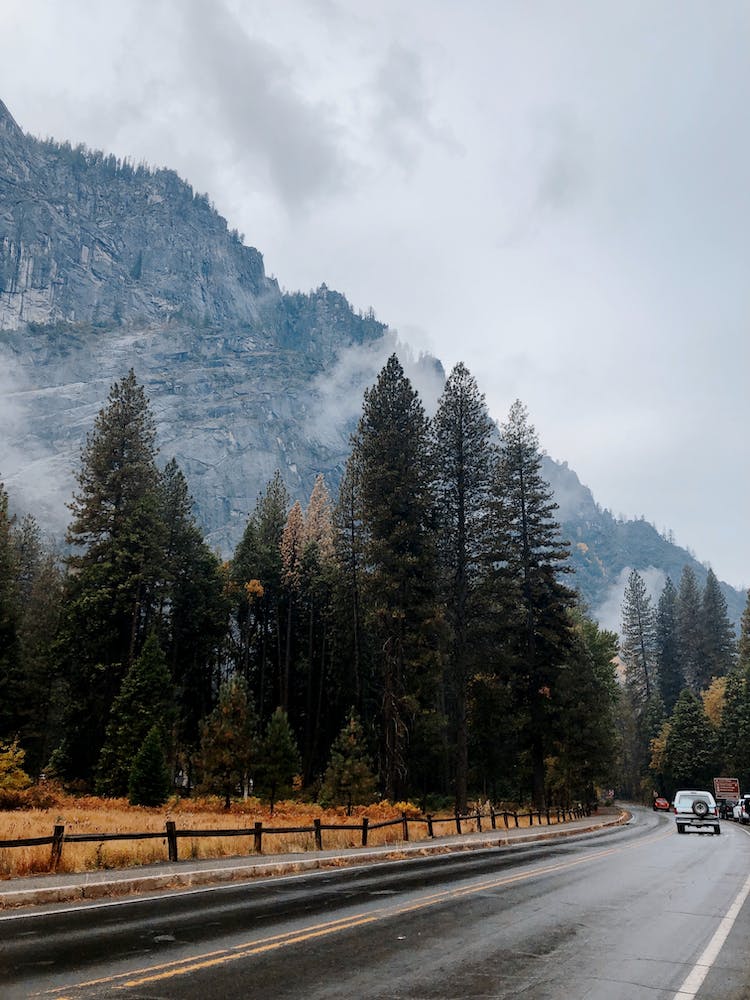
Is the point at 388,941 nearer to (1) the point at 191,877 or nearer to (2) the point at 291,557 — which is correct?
(1) the point at 191,877

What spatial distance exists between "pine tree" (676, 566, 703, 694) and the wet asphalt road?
Result: 96160 millimetres

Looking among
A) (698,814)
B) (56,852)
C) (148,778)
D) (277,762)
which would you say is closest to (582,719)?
(698,814)

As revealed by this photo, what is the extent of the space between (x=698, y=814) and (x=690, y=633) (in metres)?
Answer: 72.1

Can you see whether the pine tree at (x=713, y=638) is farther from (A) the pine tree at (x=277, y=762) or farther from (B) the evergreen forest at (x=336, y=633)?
(A) the pine tree at (x=277, y=762)

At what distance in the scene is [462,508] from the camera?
3469cm

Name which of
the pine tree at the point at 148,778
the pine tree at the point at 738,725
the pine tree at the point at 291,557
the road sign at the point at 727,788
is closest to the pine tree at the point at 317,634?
the pine tree at the point at 291,557

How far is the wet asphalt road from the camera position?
5.55 m

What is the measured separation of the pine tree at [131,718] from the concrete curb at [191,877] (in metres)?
19.7

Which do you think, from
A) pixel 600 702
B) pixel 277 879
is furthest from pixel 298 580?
pixel 277 879

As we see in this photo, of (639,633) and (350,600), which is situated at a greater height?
(350,600)

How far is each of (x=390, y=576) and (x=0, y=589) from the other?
26.3 m

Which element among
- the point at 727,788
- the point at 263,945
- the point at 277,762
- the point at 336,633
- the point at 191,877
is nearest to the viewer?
the point at 263,945

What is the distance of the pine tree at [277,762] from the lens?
36094mm

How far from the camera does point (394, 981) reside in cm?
573
